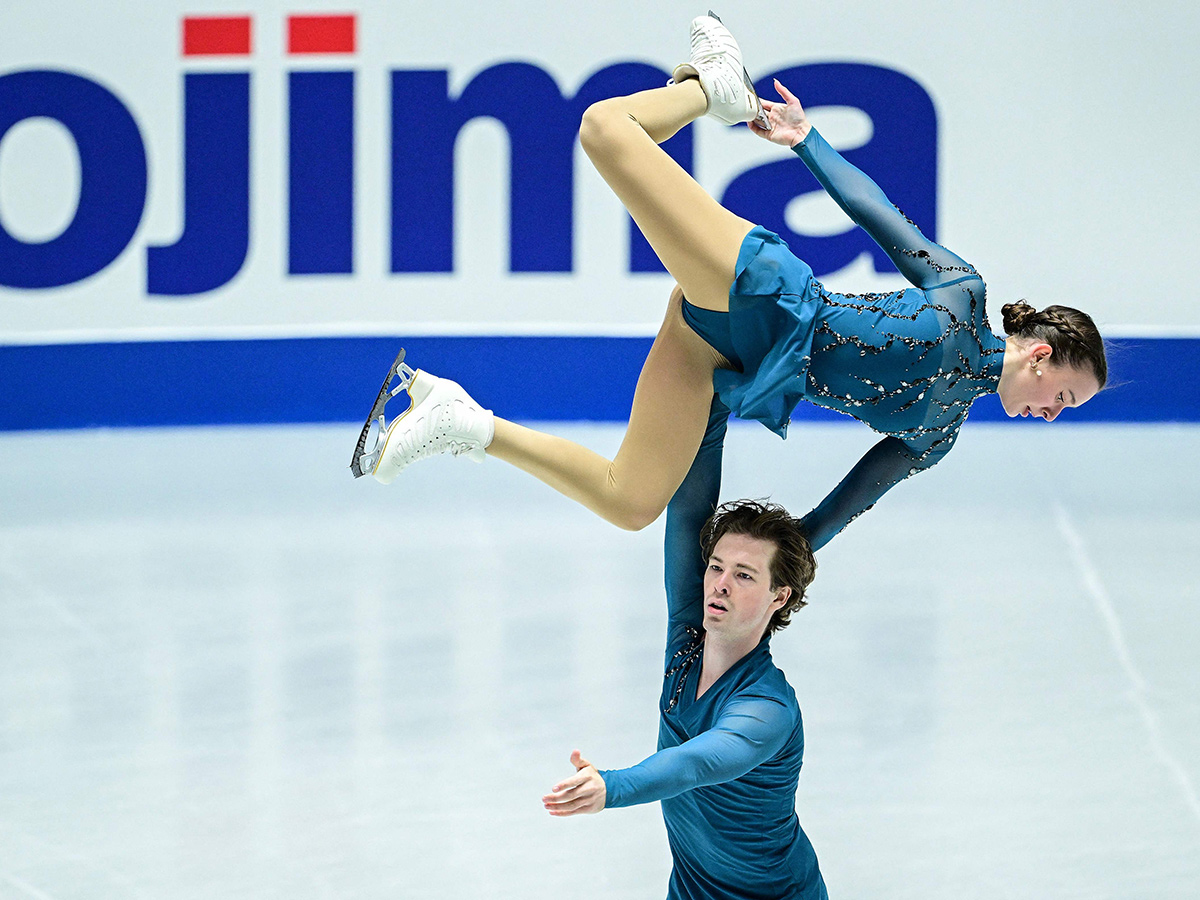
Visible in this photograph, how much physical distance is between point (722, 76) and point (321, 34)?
16.7ft

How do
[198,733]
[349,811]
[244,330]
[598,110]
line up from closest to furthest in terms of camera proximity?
[598,110]
[349,811]
[198,733]
[244,330]

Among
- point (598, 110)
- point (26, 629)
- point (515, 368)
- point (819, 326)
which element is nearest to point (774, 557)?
point (819, 326)

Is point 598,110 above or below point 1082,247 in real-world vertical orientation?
above

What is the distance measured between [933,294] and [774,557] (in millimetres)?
636

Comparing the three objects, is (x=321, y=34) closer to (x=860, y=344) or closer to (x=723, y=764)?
(x=860, y=344)

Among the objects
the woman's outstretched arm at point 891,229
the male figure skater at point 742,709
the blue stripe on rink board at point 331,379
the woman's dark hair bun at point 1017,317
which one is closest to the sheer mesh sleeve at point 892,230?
the woman's outstretched arm at point 891,229

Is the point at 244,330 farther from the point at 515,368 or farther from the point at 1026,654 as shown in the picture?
the point at 1026,654

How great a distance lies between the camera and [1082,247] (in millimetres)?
7426

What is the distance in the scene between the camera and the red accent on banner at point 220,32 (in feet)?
23.6

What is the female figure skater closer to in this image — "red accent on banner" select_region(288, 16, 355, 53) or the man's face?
the man's face

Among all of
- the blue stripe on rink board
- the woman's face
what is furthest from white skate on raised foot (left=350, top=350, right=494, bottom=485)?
the blue stripe on rink board

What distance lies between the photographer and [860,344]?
2467 mm

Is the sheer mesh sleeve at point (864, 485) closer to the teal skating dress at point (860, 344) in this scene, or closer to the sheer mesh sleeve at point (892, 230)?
the teal skating dress at point (860, 344)

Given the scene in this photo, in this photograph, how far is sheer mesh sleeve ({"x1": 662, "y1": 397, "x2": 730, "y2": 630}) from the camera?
230 centimetres
